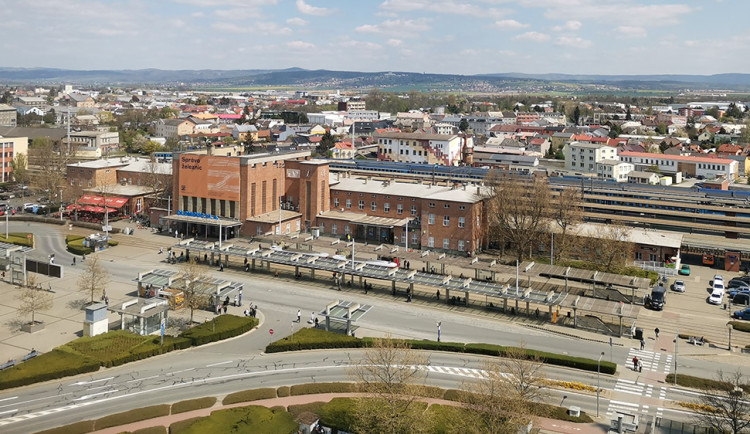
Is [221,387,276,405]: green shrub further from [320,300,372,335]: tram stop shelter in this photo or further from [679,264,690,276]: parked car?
[679,264,690,276]: parked car

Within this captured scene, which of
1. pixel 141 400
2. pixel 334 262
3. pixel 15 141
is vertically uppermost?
pixel 15 141

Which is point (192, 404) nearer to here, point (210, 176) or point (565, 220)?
point (565, 220)

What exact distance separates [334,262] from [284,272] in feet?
20.9

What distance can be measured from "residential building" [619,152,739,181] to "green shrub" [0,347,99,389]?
322 ft

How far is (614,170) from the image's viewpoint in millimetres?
105188

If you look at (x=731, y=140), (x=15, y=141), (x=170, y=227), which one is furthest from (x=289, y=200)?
(x=731, y=140)

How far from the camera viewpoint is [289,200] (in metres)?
71.8

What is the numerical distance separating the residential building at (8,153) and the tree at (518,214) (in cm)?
7858

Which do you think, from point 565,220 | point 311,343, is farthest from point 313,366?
point 565,220

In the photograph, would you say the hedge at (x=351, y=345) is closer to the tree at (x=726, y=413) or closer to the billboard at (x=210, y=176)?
the tree at (x=726, y=413)

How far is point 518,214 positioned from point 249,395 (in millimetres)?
35660

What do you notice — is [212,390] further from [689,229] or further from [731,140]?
[731,140]

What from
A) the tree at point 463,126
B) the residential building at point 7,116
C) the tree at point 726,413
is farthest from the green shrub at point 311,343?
the residential building at point 7,116

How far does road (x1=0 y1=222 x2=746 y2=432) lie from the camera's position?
1272 inches
